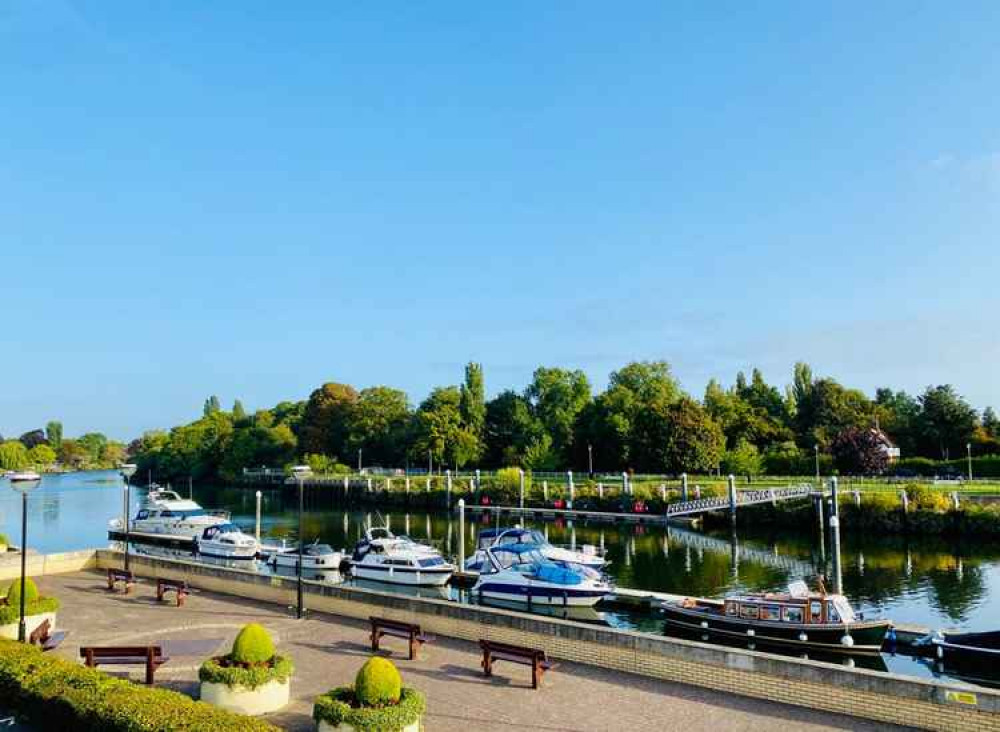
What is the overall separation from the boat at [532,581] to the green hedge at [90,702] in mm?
19457

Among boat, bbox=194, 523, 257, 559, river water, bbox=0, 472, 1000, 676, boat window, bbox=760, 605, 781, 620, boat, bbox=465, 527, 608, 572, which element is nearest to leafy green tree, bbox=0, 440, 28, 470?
river water, bbox=0, 472, 1000, 676

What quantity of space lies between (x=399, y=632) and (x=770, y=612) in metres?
13.2

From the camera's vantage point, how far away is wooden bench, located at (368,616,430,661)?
589 inches

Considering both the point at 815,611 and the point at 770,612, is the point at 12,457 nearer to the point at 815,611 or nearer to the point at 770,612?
the point at 770,612

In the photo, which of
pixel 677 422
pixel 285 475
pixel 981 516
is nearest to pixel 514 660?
pixel 981 516

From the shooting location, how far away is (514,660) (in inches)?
526

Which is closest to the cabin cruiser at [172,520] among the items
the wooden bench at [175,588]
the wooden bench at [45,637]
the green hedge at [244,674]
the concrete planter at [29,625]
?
the wooden bench at [175,588]

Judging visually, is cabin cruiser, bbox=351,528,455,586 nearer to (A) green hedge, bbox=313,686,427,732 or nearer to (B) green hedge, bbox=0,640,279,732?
(B) green hedge, bbox=0,640,279,732

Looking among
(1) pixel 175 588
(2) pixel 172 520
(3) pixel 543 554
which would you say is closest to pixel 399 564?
(3) pixel 543 554

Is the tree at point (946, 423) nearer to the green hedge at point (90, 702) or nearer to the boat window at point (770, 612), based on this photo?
the boat window at point (770, 612)

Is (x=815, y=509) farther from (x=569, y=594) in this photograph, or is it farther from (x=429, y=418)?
Result: (x=429, y=418)

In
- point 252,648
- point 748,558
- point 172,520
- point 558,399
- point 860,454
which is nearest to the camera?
point 252,648

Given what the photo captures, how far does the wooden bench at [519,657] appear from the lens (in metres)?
13.1

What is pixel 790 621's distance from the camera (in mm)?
22875
